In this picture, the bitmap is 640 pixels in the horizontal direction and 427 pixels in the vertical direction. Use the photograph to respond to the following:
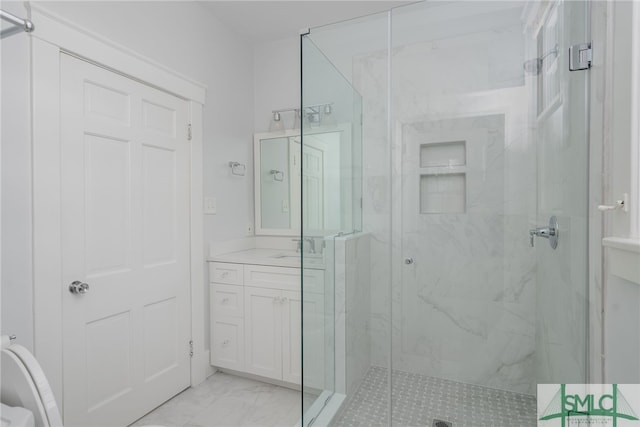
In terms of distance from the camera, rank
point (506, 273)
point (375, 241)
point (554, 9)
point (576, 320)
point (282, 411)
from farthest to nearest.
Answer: point (282, 411) < point (375, 241) < point (506, 273) < point (554, 9) < point (576, 320)

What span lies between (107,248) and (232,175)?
3.64 feet

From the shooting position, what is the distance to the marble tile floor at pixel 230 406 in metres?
1.81

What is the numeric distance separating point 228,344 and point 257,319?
0.32m

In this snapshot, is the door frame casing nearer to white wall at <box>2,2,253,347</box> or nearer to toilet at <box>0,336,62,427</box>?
white wall at <box>2,2,253,347</box>

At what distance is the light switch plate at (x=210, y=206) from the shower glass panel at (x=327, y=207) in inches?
36.3

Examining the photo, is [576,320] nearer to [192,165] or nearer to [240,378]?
[240,378]

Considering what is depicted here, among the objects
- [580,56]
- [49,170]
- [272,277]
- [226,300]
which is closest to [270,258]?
[272,277]

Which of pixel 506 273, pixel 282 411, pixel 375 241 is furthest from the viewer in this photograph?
pixel 282 411

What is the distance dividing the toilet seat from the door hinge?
1.96 meters

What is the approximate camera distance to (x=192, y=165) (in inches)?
87.1

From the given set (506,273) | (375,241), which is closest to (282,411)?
(375,241)

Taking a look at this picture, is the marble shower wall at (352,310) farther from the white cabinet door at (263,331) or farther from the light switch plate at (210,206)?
the light switch plate at (210,206)

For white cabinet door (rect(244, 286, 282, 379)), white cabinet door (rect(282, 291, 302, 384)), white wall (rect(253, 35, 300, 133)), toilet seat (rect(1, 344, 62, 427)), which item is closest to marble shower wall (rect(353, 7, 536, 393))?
white cabinet door (rect(282, 291, 302, 384))

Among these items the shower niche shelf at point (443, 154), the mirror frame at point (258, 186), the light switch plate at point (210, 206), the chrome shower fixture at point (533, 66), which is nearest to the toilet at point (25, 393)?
the light switch plate at point (210, 206)
